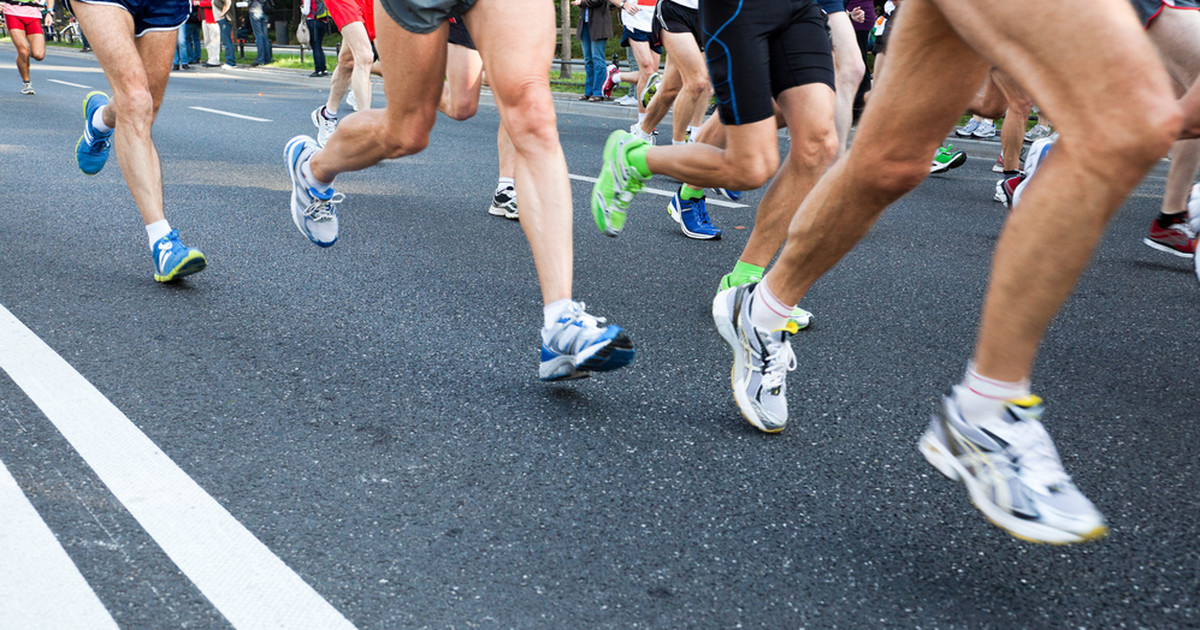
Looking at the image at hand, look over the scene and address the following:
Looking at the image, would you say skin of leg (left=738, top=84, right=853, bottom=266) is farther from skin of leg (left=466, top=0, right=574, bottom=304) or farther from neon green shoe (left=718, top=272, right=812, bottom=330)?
skin of leg (left=466, top=0, right=574, bottom=304)

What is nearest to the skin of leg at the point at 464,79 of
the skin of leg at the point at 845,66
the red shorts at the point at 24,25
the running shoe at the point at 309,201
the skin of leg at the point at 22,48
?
the running shoe at the point at 309,201

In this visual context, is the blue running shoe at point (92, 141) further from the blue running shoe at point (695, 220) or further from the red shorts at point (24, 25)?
the red shorts at point (24, 25)

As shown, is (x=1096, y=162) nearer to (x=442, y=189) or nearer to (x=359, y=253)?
(x=359, y=253)

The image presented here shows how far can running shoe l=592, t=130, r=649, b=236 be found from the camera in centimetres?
334

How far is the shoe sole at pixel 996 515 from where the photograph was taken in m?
1.69

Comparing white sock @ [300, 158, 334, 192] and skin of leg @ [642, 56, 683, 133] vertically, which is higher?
white sock @ [300, 158, 334, 192]

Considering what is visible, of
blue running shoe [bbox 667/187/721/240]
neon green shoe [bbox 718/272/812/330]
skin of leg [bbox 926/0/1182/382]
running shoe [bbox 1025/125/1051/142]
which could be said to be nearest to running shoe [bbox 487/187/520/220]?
blue running shoe [bbox 667/187/721/240]

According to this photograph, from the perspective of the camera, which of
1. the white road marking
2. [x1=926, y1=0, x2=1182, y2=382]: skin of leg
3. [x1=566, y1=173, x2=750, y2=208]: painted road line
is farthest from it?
the white road marking

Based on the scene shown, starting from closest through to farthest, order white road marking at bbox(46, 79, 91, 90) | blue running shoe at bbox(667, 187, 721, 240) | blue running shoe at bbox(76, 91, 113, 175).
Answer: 1. blue running shoe at bbox(76, 91, 113, 175)
2. blue running shoe at bbox(667, 187, 721, 240)
3. white road marking at bbox(46, 79, 91, 90)

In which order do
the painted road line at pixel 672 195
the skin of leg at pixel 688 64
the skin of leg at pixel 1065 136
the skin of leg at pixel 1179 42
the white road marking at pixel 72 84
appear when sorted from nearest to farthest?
the skin of leg at pixel 1065 136, the skin of leg at pixel 1179 42, the skin of leg at pixel 688 64, the painted road line at pixel 672 195, the white road marking at pixel 72 84

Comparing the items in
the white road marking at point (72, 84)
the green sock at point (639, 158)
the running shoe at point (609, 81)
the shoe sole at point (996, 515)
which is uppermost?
the green sock at point (639, 158)

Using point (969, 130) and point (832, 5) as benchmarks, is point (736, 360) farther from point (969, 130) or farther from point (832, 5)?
point (969, 130)

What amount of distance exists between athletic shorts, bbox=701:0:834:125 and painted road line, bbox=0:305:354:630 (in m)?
1.80

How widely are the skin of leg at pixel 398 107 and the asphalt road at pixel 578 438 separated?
584mm
